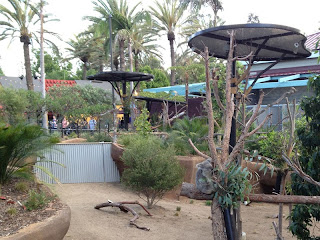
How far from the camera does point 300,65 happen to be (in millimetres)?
18734

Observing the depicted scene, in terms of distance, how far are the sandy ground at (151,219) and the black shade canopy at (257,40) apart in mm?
3787

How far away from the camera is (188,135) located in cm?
1301

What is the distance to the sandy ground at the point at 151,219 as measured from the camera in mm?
7473

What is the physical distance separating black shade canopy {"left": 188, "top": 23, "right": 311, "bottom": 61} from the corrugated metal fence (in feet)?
23.1

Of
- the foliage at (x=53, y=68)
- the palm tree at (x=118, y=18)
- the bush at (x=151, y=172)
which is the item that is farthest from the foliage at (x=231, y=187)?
the foliage at (x=53, y=68)

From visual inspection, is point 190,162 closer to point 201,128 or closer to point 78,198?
point 201,128

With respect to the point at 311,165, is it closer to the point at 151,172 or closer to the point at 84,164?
the point at 151,172

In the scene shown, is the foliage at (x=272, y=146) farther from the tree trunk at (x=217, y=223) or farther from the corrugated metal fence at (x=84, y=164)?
the corrugated metal fence at (x=84, y=164)

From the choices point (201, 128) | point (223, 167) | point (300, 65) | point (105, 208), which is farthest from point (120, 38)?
point (223, 167)

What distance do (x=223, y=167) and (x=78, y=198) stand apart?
289 inches

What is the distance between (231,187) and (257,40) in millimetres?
3088

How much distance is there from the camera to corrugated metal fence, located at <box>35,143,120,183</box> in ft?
39.5

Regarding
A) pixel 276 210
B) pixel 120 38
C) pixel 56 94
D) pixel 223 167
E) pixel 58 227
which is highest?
pixel 120 38

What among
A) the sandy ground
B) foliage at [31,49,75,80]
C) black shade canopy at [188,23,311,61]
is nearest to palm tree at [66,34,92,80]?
foliage at [31,49,75,80]
